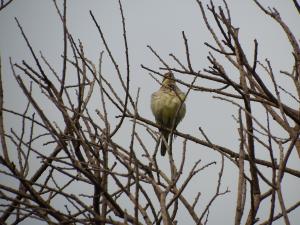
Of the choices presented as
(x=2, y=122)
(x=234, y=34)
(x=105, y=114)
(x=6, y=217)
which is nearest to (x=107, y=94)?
(x=105, y=114)

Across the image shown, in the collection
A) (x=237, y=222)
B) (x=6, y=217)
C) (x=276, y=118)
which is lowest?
(x=237, y=222)

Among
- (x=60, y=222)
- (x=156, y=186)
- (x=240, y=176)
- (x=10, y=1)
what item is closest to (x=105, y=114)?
(x=156, y=186)

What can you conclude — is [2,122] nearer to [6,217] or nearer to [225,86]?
[6,217]

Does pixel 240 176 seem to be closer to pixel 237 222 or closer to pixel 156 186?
pixel 237 222

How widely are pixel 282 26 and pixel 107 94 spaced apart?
1378 millimetres

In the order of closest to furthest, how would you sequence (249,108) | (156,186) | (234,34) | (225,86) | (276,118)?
(249,108) → (156,186) → (234,34) → (276,118) → (225,86)

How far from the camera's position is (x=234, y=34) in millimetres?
2598

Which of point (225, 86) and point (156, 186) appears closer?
point (156, 186)

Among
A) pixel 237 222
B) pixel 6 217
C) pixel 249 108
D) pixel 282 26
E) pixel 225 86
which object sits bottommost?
pixel 237 222

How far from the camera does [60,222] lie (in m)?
2.10

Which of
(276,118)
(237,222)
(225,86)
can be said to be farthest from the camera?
(225,86)

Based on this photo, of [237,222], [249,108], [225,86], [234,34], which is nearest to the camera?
[237,222]

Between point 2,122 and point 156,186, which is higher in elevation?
point 2,122

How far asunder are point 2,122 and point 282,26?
206 cm
